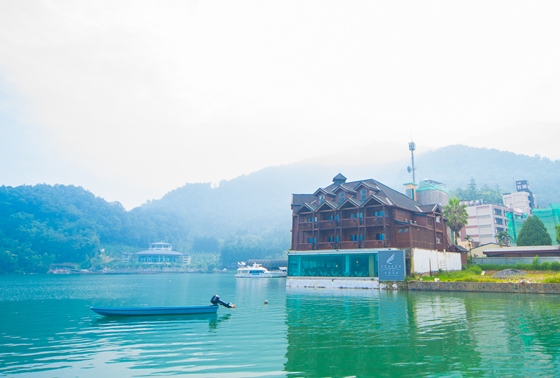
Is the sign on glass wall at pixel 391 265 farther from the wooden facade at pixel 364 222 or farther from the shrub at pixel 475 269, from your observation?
the shrub at pixel 475 269

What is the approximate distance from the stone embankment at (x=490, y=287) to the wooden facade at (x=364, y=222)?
18.3 feet

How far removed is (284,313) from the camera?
94.5ft

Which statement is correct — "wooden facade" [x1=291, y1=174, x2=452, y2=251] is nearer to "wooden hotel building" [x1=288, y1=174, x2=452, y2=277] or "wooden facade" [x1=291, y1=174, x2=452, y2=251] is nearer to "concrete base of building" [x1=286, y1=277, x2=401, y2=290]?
"wooden hotel building" [x1=288, y1=174, x2=452, y2=277]

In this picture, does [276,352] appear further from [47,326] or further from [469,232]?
[469,232]

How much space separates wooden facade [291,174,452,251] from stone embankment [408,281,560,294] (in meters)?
5.58

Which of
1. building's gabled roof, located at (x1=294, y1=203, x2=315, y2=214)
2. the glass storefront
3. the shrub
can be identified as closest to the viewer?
the glass storefront

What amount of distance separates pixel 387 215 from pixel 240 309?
88.2 feet

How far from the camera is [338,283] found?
52.6 meters

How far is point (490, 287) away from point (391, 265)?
1105 cm

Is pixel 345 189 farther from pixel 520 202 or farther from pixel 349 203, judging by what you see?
pixel 520 202

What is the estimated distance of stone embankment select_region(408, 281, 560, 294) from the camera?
128ft

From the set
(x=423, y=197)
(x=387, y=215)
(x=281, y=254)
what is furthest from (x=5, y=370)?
(x=281, y=254)

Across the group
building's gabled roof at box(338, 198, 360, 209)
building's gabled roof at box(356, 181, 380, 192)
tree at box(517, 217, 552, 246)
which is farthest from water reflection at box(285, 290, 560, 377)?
tree at box(517, 217, 552, 246)

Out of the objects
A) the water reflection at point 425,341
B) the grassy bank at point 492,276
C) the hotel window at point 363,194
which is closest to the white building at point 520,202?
the grassy bank at point 492,276
